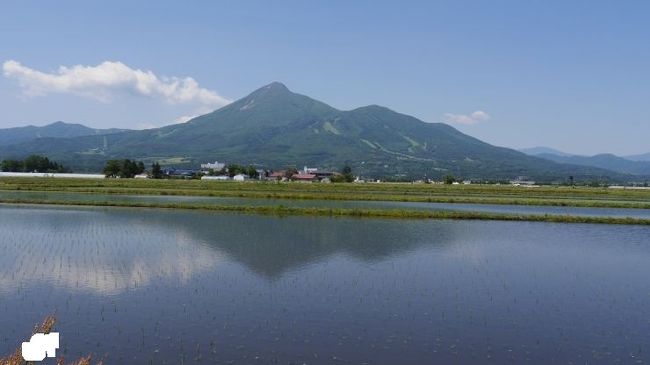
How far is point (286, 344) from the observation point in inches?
408

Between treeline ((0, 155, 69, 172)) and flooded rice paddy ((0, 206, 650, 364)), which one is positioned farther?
treeline ((0, 155, 69, 172))

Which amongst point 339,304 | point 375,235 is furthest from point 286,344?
point 375,235

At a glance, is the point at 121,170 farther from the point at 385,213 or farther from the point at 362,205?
the point at 385,213

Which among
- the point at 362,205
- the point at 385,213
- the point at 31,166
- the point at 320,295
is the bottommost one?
the point at 320,295

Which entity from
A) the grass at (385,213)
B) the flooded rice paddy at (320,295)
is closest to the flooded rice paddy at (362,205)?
the grass at (385,213)

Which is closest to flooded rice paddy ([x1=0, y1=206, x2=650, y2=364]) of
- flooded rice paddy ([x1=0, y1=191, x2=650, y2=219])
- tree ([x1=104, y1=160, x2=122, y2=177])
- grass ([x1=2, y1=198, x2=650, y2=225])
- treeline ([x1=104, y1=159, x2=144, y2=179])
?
grass ([x1=2, y1=198, x2=650, y2=225])

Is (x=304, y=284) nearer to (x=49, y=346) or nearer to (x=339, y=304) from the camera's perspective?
(x=339, y=304)

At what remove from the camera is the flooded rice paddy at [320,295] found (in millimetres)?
10328

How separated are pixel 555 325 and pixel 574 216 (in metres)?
28.1

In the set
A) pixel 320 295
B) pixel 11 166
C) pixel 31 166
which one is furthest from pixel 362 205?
pixel 11 166

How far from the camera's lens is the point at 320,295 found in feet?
46.6

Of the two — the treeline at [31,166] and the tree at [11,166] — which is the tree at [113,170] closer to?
the treeline at [31,166]

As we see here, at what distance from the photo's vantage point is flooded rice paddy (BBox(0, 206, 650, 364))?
10.3 meters

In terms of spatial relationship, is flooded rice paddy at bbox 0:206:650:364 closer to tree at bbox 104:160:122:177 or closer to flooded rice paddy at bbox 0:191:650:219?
flooded rice paddy at bbox 0:191:650:219
